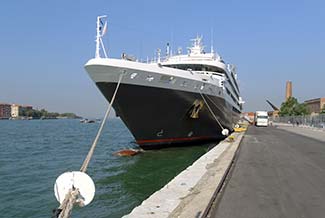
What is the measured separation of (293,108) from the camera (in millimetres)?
99812

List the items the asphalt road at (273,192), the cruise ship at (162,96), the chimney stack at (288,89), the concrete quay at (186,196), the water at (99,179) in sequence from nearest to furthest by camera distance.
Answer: the concrete quay at (186,196), the asphalt road at (273,192), the water at (99,179), the cruise ship at (162,96), the chimney stack at (288,89)

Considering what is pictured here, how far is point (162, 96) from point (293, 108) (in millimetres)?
86573

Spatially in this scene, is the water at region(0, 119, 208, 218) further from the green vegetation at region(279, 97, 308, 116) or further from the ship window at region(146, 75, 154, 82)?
the green vegetation at region(279, 97, 308, 116)

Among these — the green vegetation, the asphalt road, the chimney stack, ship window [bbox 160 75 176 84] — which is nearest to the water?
the asphalt road

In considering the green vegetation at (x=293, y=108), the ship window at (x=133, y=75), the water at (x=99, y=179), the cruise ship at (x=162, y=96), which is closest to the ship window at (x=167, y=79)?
the cruise ship at (x=162, y=96)

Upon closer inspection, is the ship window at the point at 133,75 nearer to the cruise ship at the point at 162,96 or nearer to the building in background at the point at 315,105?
the cruise ship at the point at 162,96

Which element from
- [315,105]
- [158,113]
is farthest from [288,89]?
[158,113]

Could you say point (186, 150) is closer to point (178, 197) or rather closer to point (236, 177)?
point (236, 177)

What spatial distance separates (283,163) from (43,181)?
945 cm

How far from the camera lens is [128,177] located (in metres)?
15.3

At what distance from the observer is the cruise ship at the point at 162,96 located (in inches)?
761

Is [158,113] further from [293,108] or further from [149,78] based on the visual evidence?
[293,108]

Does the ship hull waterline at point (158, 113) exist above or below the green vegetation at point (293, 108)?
below

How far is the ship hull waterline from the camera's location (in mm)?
20078
